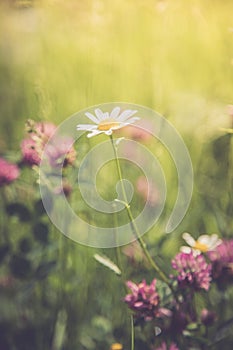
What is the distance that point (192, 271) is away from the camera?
2.39 ft

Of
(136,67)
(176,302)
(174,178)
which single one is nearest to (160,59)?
(136,67)

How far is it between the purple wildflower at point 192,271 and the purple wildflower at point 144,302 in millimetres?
37

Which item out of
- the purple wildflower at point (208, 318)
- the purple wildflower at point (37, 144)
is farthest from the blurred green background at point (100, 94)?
the purple wildflower at point (208, 318)

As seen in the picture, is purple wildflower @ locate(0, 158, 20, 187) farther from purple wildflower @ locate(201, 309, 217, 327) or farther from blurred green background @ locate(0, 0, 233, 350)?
purple wildflower @ locate(201, 309, 217, 327)

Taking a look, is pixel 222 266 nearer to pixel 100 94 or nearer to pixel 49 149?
pixel 49 149

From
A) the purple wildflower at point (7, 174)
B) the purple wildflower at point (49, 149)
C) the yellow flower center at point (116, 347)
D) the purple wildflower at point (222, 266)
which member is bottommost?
the yellow flower center at point (116, 347)

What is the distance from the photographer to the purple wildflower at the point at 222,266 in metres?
0.78

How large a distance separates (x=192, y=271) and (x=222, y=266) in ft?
0.22

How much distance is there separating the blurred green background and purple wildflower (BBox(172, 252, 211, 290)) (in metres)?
0.16

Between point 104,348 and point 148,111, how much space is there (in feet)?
1.27

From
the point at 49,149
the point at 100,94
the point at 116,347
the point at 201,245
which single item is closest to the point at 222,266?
the point at 201,245

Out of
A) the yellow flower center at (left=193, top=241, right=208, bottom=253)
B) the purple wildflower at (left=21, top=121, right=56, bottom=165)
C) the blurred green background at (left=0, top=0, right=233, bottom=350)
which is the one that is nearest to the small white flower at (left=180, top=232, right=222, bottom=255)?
the yellow flower center at (left=193, top=241, right=208, bottom=253)

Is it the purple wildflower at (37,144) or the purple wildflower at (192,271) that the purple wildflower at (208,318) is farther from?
the purple wildflower at (37,144)

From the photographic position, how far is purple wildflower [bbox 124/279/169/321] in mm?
727
